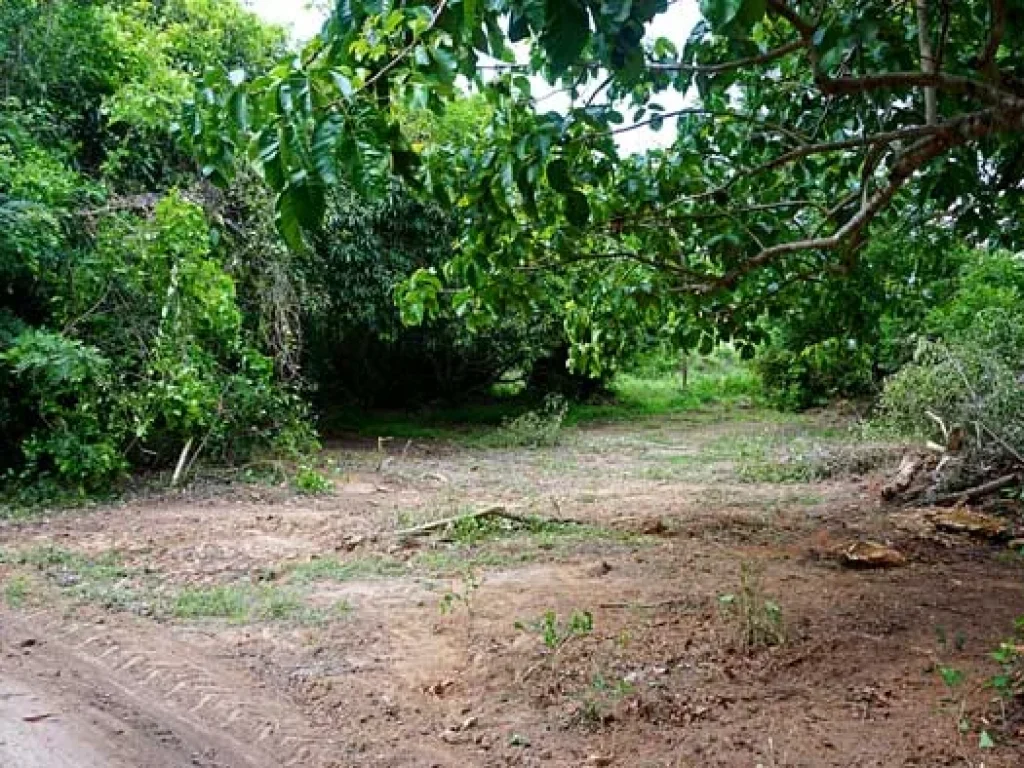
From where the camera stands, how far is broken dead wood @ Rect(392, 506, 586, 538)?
572cm

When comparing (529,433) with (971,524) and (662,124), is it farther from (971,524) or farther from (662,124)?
(662,124)

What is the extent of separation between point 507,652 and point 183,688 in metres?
1.27

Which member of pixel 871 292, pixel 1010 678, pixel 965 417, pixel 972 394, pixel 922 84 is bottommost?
pixel 1010 678

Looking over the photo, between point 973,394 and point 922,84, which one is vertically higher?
point 922,84

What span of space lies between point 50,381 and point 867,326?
592 centimetres

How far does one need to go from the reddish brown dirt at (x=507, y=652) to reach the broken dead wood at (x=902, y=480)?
1.72 ft

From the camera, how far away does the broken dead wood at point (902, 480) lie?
668 cm

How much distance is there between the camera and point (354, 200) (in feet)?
30.7

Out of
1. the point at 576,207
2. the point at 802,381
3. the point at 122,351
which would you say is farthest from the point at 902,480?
the point at 802,381

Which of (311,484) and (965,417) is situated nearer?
(965,417)

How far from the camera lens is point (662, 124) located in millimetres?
3672

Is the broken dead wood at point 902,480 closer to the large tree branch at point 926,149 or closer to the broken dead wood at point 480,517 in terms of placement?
the broken dead wood at point 480,517

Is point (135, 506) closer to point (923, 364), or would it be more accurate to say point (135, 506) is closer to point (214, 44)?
point (214, 44)

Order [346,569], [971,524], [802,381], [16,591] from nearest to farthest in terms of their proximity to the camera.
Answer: [16,591] < [346,569] < [971,524] < [802,381]
